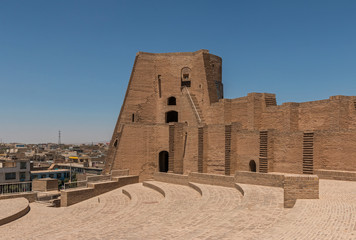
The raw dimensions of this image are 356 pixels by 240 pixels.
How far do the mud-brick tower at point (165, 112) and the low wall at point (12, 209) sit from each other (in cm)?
887

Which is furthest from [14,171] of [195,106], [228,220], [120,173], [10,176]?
[228,220]

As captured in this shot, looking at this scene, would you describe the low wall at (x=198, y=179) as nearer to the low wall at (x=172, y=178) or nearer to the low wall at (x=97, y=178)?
A: the low wall at (x=172, y=178)

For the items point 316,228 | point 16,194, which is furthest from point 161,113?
point 316,228

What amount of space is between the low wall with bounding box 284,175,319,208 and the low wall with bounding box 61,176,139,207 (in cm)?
1392

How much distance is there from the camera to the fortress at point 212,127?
1789cm

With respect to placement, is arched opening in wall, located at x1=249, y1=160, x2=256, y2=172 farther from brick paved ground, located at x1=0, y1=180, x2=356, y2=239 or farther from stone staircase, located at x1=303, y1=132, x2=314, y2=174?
brick paved ground, located at x1=0, y1=180, x2=356, y2=239

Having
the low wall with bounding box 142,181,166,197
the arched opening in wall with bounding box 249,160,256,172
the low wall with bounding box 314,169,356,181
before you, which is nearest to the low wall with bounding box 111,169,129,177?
the low wall with bounding box 142,181,166,197

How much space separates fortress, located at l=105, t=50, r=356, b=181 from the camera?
17891mm

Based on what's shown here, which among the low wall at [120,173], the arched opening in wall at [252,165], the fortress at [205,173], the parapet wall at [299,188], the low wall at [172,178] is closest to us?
the fortress at [205,173]

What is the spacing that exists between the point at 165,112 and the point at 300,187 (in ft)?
60.3

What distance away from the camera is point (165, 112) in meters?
27.8

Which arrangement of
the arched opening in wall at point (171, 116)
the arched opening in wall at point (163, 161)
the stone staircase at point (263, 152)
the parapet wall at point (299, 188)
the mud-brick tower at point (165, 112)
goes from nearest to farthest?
the parapet wall at point (299, 188)
the stone staircase at point (263, 152)
the mud-brick tower at point (165, 112)
the arched opening in wall at point (163, 161)
the arched opening in wall at point (171, 116)

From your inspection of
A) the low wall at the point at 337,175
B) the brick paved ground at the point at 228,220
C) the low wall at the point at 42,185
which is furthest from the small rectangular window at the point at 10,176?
the low wall at the point at 337,175

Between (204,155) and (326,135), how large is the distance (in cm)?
824
